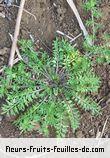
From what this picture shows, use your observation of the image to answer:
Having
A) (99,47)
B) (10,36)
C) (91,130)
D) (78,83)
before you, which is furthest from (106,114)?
(10,36)

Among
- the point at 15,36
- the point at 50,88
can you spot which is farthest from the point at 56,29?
the point at 50,88

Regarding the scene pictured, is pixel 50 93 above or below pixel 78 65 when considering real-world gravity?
below

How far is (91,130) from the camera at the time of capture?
9.29 ft

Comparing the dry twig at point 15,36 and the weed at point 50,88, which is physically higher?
the dry twig at point 15,36

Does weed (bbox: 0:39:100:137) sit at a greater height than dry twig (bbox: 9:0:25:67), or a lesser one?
lesser

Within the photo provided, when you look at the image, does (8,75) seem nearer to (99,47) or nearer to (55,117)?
(55,117)

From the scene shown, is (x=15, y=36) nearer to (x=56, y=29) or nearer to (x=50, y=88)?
(x=56, y=29)

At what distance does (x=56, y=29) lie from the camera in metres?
2.87

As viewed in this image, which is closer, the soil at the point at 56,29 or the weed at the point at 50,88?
the weed at the point at 50,88

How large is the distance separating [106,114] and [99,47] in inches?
20.5

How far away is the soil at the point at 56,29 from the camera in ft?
9.28

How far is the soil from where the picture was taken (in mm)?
2828

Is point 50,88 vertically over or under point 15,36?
under

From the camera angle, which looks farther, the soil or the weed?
the soil
